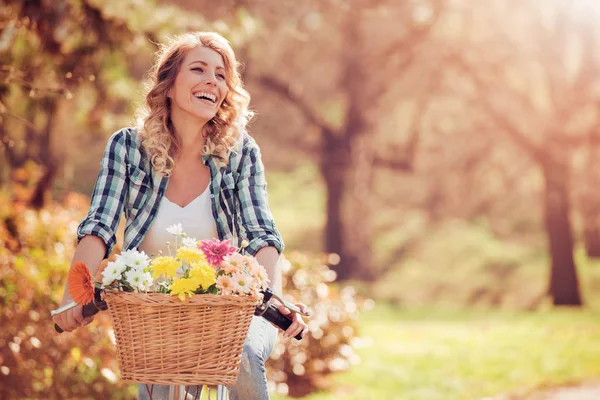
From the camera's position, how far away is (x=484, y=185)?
75.8ft

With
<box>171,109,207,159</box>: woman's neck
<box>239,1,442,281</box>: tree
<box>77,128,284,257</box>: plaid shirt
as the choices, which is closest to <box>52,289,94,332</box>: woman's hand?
<box>77,128,284,257</box>: plaid shirt

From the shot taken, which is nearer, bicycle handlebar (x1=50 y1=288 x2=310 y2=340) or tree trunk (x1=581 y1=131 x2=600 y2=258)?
bicycle handlebar (x1=50 y1=288 x2=310 y2=340)

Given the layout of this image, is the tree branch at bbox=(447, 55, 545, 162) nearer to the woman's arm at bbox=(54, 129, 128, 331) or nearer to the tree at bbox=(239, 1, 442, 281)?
the tree at bbox=(239, 1, 442, 281)

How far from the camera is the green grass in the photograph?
28.5 feet

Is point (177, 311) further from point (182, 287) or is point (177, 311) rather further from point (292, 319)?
point (292, 319)

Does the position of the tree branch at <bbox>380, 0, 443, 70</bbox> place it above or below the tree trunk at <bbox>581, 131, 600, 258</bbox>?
above

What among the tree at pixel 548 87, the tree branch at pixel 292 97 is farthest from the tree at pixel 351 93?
the tree at pixel 548 87

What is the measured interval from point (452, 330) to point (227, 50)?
9.98m

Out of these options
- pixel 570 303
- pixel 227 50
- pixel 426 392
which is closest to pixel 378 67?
pixel 570 303

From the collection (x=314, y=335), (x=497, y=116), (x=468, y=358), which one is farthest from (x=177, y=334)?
(x=497, y=116)

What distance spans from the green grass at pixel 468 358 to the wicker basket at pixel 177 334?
18.2ft

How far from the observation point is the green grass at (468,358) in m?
8.68

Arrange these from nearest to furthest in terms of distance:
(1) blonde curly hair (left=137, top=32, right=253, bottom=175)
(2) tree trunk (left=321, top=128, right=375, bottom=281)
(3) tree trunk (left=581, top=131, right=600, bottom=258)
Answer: (1) blonde curly hair (left=137, top=32, right=253, bottom=175), (2) tree trunk (left=321, top=128, right=375, bottom=281), (3) tree trunk (left=581, top=131, right=600, bottom=258)

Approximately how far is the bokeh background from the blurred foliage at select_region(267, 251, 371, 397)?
23 millimetres
